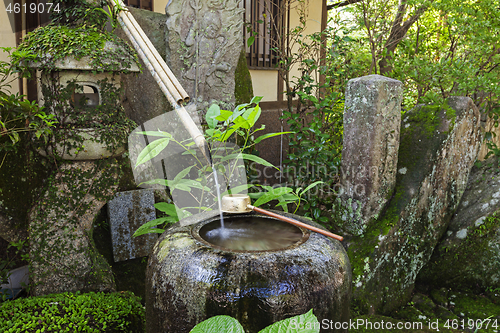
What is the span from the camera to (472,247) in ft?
12.4

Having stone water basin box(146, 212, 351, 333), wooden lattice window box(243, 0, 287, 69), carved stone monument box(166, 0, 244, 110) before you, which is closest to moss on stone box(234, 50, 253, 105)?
carved stone monument box(166, 0, 244, 110)

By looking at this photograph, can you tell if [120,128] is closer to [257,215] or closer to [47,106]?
[47,106]

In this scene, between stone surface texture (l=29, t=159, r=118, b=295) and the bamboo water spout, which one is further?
stone surface texture (l=29, t=159, r=118, b=295)

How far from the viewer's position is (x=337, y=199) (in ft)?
12.1

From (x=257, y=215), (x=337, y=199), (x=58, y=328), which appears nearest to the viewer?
(x=257, y=215)

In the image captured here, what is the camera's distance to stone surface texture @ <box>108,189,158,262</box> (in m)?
3.33

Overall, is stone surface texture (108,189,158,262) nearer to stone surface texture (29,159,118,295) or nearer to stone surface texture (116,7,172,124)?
stone surface texture (29,159,118,295)

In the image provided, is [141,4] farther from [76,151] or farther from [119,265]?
[119,265]

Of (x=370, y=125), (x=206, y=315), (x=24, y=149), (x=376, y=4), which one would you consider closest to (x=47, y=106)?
A: (x=24, y=149)

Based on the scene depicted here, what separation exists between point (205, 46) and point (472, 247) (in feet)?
11.6

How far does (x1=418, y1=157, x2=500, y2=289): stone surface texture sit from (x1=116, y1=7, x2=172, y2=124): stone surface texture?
333cm

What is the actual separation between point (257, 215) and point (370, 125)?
6.47 feet

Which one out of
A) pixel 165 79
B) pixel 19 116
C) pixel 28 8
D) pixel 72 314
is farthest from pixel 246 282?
pixel 28 8

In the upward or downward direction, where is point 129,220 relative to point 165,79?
downward
